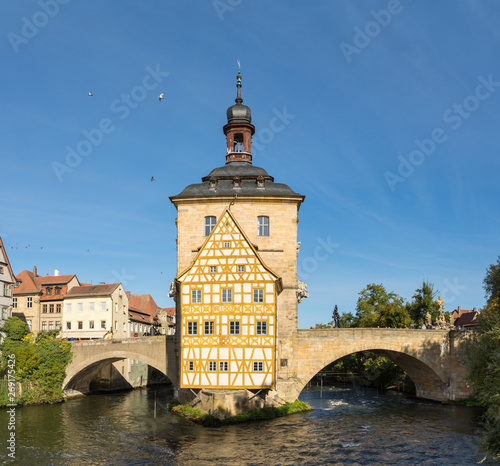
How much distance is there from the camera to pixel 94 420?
3634 centimetres

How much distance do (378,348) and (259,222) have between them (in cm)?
1358

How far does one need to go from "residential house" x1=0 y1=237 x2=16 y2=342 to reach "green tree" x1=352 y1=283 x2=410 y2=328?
3717 centimetres

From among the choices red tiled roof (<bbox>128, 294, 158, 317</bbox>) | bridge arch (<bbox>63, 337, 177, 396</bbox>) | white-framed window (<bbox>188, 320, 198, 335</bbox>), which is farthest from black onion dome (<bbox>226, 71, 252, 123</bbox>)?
red tiled roof (<bbox>128, 294, 158, 317</bbox>)

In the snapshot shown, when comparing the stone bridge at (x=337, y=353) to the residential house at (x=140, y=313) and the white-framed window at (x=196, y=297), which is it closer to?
the white-framed window at (x=196, y=297)

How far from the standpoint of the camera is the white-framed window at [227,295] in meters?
35.1

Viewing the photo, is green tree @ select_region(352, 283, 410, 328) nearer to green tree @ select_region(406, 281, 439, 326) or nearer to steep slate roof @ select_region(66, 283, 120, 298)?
green tree @ select_region(406, 281, 439, 326)

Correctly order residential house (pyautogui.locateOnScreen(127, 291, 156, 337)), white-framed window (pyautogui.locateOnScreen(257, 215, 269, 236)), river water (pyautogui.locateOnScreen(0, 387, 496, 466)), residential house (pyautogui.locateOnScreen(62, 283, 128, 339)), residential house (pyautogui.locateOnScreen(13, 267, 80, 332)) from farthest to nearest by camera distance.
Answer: residential house (pyautogui.locateOnScreen(127, 291, 156, 337)) → residential house (pyautogui.locateOnScreen(13, 267, 80, 332)) → residential house (pyautogui.locateOnScreen(62, 283, 128, 339)) → white-framed window (pyautogui.locateOnScreen(257, 215, 269, 236)) → river water (pyautogui.locateOnScreen(0, 387, 496, 466))

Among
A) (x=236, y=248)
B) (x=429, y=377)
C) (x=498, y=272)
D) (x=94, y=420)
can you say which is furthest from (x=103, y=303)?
(x=498, y=272)

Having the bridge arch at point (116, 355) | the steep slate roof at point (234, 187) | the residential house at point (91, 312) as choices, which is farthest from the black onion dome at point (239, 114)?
the residential house at point (91, 312)

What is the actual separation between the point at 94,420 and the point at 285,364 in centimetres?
1405

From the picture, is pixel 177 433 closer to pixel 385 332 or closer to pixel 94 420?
pixel 94 420

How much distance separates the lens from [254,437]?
96.4 ft

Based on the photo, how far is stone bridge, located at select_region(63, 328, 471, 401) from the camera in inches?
1578

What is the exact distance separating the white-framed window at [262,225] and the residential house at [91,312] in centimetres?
2676
